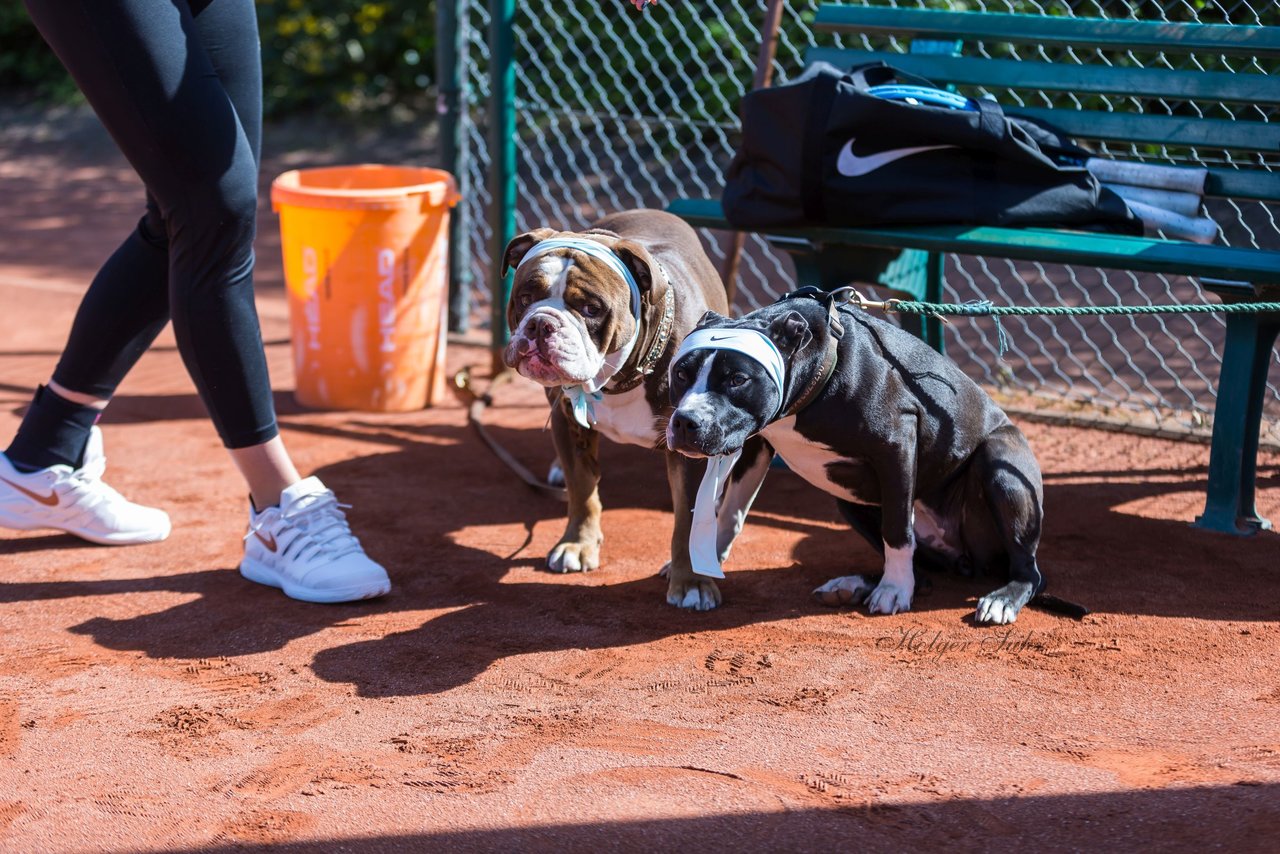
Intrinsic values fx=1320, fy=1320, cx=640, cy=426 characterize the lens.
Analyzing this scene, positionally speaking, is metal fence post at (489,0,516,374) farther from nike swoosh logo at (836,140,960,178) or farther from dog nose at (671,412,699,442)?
dog nose at (671,412,699,442)

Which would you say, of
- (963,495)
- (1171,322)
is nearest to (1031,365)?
(1171,322)

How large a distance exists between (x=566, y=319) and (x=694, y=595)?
771 millimetres

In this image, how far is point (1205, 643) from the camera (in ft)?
9.97

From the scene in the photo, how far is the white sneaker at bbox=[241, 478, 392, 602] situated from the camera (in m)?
3.25

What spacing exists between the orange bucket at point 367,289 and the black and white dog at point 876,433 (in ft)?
6.07

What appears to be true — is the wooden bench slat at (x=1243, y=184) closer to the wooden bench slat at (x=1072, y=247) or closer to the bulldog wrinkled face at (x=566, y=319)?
the wooden bench slat at (x=1072, y=247)

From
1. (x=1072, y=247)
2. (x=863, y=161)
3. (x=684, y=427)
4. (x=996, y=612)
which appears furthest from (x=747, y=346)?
(x=1072, y=247)

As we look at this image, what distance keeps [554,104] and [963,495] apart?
6087 mm

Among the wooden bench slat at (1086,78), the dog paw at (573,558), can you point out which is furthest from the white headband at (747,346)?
the wooden bench slat at (1086,78)

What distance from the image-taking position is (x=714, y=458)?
3000mm

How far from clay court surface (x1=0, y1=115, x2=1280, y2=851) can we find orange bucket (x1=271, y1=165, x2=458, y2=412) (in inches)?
23.8

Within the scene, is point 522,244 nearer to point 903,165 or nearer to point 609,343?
point 609,343

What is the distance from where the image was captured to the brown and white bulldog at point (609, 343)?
3037mm

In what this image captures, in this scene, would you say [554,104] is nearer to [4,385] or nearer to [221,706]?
[4,385]
